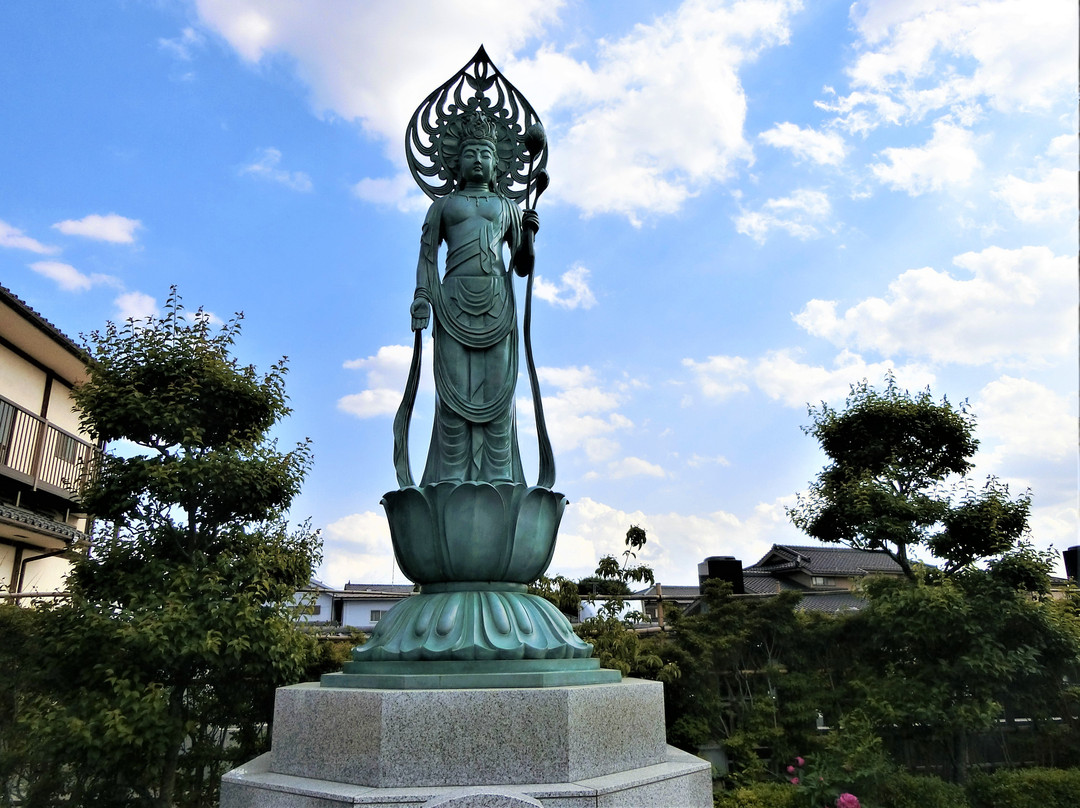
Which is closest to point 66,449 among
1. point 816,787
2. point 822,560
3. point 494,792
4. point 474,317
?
point 474,317

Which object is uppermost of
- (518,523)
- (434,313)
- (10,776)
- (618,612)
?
(434,313)

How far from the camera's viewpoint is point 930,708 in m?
9.67

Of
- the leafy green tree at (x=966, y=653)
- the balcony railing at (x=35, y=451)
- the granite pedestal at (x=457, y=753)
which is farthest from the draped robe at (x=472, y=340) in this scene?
the balcony railing at (x=35, y=451)

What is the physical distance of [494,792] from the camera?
129 inches

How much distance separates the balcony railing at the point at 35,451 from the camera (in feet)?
36.8

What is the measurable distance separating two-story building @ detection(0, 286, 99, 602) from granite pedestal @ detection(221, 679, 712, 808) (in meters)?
8.86

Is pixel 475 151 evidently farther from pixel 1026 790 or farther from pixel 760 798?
pixel 1026 790

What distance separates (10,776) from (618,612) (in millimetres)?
7685

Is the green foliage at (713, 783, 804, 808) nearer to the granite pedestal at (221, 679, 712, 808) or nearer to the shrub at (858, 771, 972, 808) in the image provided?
the shrub at (858, 771, 972, 808)

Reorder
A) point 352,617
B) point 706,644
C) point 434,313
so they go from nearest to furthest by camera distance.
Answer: point 434,313 → point 706,644 → point 352,617

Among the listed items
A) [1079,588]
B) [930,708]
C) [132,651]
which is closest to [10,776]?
[132,651]

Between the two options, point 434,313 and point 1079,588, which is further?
point 1079,588

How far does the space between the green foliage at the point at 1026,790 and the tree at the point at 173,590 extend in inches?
355

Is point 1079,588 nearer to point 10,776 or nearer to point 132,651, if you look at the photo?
point 132,651
